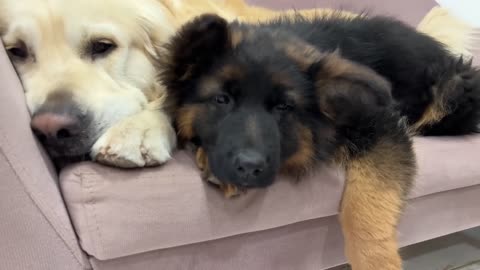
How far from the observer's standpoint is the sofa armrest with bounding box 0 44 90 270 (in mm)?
1074

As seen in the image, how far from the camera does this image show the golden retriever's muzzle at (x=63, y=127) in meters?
1.25

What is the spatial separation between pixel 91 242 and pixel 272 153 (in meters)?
0.49

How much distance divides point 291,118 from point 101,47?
2.00 feet

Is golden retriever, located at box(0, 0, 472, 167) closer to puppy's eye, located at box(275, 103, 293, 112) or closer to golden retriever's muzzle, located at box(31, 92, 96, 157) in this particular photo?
golden retriever's muzzle, located at box(31, 92, 96, 157)

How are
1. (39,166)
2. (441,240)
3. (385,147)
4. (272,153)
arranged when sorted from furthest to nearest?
(441,240)
(385,147)
(272,153)
(39,166)

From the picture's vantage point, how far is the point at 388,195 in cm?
150

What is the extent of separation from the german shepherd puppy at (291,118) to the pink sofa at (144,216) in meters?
0.08

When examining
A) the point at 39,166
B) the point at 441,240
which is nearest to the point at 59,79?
the point at 39,166

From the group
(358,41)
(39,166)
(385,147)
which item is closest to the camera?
(39,166)

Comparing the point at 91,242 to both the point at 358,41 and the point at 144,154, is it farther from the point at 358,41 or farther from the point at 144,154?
the point at 358,41

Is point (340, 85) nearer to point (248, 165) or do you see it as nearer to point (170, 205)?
point (248, 165)

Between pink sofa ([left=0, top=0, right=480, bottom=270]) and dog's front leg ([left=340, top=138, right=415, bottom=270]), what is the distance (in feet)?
0.18

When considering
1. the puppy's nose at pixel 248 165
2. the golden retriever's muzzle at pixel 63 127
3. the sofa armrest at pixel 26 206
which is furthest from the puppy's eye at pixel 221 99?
the sofa armrest at pixel 26 206

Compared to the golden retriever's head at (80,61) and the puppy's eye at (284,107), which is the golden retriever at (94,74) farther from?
the puppy's eye at (284,107)
